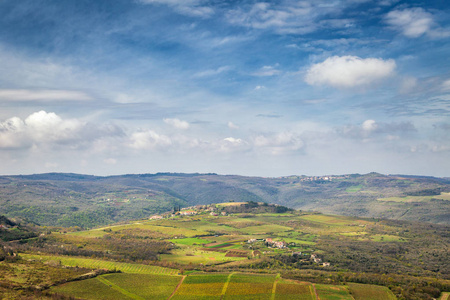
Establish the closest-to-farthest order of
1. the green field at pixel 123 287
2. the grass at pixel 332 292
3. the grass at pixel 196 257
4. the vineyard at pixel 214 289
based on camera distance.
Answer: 1. the grass at pixel 332 292
2. the vineyard at pixel 214 289
3. the green field at pixel 123 287
4. the grass at pixel 196 257

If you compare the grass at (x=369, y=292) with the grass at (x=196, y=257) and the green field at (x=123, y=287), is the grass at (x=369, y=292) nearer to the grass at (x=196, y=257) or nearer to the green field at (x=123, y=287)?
the grass at (x=196, y=257)

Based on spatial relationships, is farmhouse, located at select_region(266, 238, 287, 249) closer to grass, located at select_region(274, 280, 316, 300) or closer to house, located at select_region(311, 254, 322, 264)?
house, located at select_region(311, 254, 322, 264)

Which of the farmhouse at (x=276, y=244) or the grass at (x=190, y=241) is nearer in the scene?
the farmhouse at (x=276, y=244)

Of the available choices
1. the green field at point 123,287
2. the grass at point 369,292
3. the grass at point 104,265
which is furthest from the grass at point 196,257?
the grass at point 369,292

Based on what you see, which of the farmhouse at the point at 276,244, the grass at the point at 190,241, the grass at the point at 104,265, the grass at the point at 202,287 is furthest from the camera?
the grass at the point at 190,241

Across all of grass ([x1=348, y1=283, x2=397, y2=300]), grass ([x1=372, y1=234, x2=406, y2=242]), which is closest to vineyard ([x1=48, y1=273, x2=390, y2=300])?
Result: grass ([x1=348, y1=283, x2=397, y2=300])
